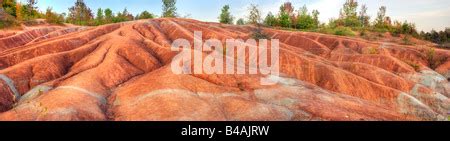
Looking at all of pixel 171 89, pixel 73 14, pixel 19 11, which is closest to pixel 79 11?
pixel 73 14

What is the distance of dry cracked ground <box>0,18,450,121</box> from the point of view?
64.9ft

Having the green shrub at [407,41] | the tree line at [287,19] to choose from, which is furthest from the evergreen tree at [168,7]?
the green shrub at [407,41]

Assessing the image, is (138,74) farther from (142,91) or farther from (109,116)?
(109,116)

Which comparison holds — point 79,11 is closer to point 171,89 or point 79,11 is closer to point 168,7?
point 168,7

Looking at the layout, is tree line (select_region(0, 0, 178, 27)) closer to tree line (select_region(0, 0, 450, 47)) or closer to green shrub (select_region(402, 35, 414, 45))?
tree line (select_region(0, 0, 450, 47))

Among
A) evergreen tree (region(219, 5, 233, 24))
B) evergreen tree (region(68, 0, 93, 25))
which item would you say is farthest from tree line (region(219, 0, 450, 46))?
evergreen tree (region(68, 0, 93, 25))

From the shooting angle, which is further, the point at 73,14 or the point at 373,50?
the point at 73,14

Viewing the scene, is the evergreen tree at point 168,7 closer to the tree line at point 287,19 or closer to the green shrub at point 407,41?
the tree line at point 287,19

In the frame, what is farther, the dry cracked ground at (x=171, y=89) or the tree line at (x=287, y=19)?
the tree line at (x=287, y=19)

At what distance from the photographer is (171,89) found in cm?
2177

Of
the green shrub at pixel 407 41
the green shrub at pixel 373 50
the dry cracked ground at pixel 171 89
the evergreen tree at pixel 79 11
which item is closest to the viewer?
the dry cracked ground at pixel 171 89

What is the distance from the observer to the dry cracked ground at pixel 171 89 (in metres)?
19.8

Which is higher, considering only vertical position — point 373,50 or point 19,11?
point 19,11
